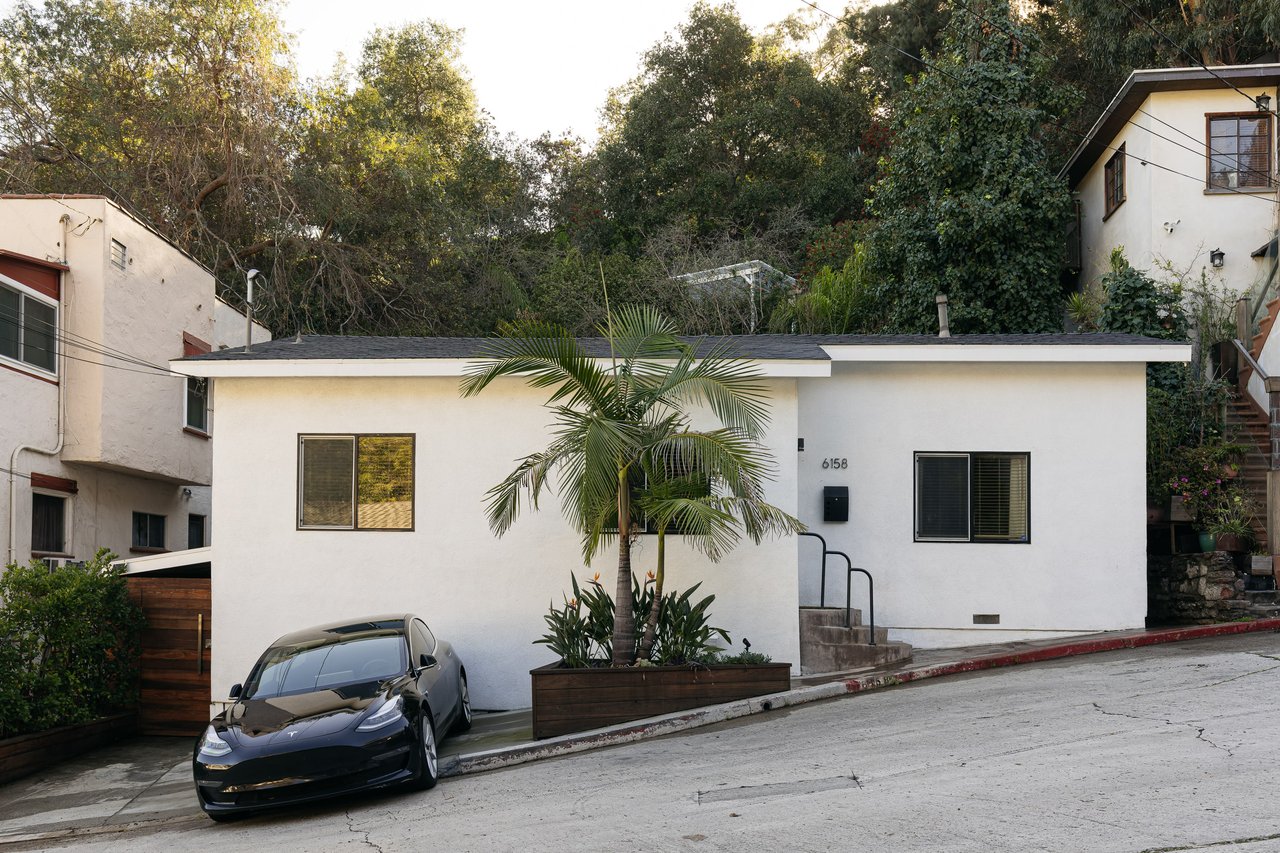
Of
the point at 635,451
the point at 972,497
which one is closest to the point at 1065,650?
the point at 972,497

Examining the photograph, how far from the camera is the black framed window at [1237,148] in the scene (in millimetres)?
20094

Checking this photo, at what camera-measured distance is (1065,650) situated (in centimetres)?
1235

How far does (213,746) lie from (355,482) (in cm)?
463

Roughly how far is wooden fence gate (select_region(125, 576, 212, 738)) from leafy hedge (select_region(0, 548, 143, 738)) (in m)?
0.17

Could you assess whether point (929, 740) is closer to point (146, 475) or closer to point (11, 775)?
point (11, 775)

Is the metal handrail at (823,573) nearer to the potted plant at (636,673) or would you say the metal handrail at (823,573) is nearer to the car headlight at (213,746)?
the potted plant at (636,673)

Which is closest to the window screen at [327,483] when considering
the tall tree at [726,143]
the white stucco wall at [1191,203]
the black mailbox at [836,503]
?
the black mailbox at [836,503]

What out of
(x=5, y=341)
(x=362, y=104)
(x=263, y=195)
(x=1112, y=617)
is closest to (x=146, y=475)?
(x=5, y=341)

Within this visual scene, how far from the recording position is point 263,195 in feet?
86.4

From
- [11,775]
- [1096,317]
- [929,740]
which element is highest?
[1096,317]

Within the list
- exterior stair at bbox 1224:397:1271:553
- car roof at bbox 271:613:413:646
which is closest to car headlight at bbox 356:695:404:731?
car roof at bbox 271:613:413:646

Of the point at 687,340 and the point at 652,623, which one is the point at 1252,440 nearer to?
the point at 687,340

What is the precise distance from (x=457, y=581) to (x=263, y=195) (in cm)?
1686

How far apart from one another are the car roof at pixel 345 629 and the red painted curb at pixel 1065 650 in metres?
4.58
